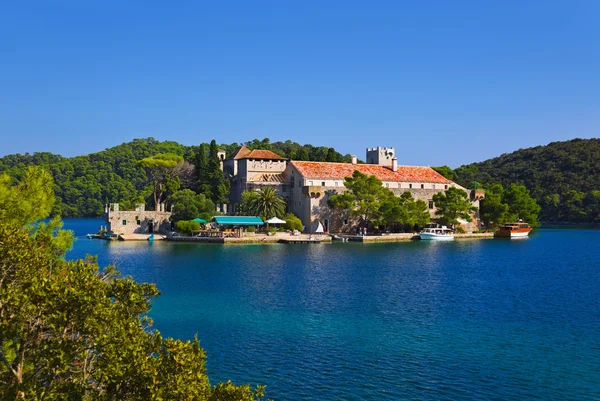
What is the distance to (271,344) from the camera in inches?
647

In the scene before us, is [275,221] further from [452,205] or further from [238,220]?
[452,205]

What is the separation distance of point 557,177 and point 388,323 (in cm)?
8664

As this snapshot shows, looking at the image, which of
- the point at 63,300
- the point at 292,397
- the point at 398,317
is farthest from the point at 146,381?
the point at 398,317

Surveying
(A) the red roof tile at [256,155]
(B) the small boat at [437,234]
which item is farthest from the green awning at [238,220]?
(B) the small boat at [437,234]

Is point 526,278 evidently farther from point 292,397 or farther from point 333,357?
point 292,397

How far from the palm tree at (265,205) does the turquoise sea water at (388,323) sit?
16302 millimetres

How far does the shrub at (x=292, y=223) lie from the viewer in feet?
177

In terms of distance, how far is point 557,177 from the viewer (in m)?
94.8

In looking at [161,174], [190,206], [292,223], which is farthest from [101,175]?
[292,223]

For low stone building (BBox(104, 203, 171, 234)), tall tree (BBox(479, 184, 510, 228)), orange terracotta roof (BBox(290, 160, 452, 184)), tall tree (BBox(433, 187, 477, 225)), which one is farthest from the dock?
tall tree (BBox(479, 184, 510, 228))

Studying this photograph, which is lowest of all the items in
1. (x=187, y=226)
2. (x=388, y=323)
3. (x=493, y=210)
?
(x=388, y=323)

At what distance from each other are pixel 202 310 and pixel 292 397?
931 centimetres

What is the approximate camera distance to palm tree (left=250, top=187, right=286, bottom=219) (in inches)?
2120

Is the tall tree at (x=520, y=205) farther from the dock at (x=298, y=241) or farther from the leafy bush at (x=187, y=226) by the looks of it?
the leafy bush at (x=187, y=226)
